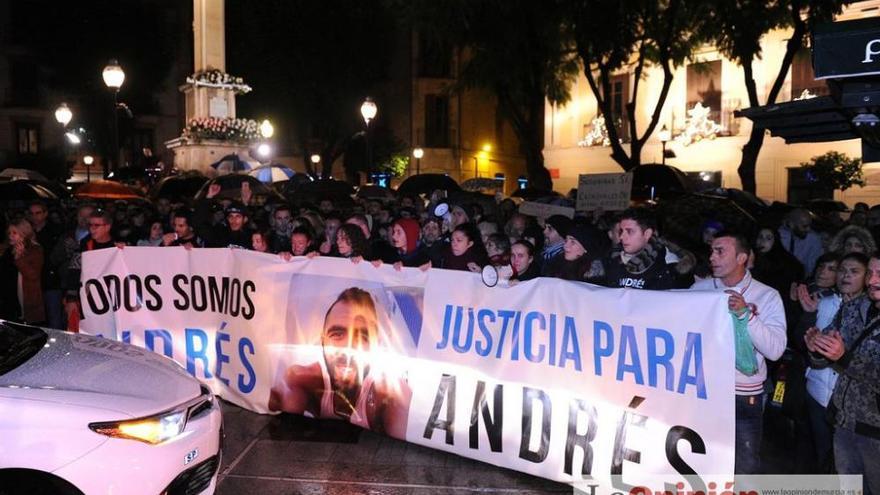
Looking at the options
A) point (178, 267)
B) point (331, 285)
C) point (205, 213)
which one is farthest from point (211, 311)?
point (205, 213)

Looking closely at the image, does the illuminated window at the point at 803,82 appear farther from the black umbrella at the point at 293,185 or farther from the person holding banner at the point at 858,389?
the person holding banner at the point at 858,389

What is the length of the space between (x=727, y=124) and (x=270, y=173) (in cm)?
1760

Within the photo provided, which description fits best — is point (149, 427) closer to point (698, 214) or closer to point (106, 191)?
point (698, 214)

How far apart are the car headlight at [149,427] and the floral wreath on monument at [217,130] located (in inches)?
643

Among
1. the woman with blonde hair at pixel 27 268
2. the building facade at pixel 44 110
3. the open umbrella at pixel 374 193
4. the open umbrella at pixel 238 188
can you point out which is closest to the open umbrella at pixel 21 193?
the open umbrella at pixel 238 188

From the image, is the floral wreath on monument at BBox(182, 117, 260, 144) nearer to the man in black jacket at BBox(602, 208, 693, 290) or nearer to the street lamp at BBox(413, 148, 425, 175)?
the street lamp at BBox(413, 148, 425, 175)

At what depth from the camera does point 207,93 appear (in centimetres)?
2012

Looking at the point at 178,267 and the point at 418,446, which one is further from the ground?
the point at 178,267

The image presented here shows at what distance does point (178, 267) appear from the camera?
682cm

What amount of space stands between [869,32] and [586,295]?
2252mm

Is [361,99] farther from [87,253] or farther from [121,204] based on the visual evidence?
[87,253]

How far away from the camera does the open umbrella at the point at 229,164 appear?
18.9 meters

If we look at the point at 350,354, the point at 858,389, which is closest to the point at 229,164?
the point at 350,354

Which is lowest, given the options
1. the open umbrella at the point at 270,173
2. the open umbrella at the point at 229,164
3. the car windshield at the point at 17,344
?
the car windshield at the point at 17,344
